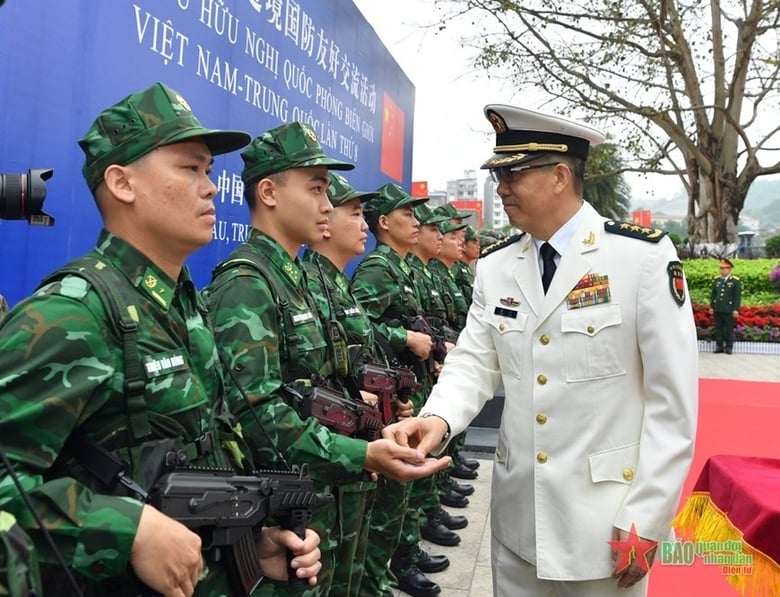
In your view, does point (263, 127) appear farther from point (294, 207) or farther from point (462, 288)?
point (462, 288)

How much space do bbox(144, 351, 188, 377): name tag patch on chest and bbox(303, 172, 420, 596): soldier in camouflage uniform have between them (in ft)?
4.30

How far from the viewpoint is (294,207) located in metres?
2.53

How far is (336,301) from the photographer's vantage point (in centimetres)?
299

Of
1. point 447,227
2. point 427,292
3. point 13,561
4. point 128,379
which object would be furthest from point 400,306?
point 13,561

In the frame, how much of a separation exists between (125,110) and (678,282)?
156 cm

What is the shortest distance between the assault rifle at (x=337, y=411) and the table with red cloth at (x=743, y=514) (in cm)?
126

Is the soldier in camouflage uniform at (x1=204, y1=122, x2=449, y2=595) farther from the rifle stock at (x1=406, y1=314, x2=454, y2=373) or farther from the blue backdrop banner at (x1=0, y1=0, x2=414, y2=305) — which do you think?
the rifle stock at (x1=406, y1=314, x2=454, y2=373)

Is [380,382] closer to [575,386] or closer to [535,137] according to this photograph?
[575,386]

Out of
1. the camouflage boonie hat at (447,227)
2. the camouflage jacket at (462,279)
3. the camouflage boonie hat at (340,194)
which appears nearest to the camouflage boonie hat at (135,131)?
the camouflage boonie hat at (340,194)

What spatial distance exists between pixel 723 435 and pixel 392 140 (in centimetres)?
481

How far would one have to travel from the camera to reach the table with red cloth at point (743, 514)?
2.00 metres

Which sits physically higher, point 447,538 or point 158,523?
point 158,523

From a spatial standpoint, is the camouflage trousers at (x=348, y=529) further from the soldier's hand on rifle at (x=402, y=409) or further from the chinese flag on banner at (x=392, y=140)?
the chinese flag on banner at (x=392, y=140)

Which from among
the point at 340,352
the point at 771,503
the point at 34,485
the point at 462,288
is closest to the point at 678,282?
the point at 771,503
